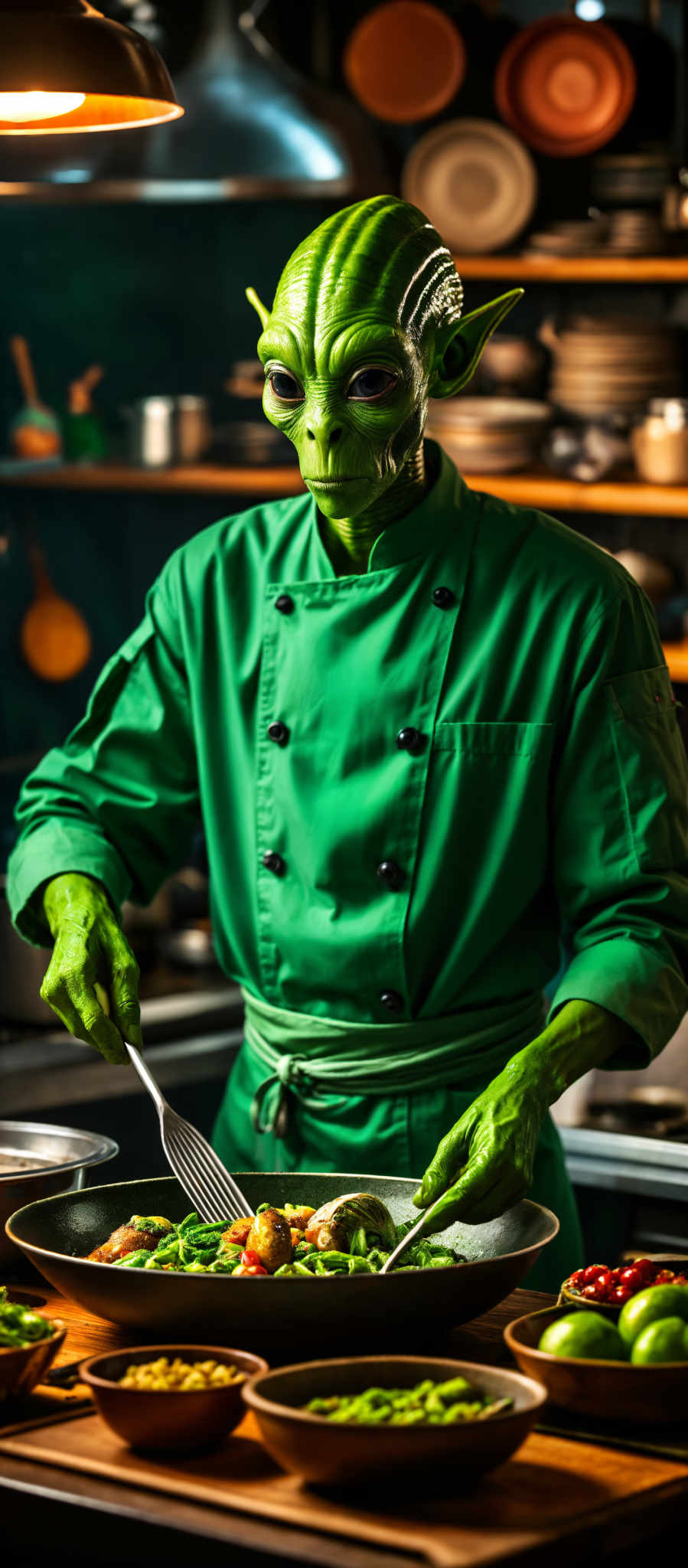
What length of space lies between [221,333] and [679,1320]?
136 inches

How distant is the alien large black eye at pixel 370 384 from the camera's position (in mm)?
1951

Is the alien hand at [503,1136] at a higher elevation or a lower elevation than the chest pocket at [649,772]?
lower

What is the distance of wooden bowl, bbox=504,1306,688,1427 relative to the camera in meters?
1.49

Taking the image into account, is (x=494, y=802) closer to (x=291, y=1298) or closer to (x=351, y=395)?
(x=351, y=395)

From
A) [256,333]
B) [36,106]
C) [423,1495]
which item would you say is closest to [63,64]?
[36,106]

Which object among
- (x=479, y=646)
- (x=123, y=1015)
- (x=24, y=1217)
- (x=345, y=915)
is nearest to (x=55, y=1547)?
(x=24, y=1217)

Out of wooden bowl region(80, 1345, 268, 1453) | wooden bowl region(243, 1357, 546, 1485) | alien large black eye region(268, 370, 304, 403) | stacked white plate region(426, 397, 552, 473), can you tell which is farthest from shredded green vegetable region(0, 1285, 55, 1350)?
stacked white plate region(426, 397, 552, 473)

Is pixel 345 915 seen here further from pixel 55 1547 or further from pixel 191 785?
pixel 55 1547

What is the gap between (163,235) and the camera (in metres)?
4.59

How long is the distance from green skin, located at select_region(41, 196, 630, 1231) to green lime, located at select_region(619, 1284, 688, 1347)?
0.26m

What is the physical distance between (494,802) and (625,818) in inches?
6.0

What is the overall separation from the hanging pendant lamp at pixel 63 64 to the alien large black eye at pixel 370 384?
1.27 feet

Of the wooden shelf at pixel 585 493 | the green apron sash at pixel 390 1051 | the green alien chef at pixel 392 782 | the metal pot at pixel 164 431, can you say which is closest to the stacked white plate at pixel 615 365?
the wooden shelf at pixel 585 493

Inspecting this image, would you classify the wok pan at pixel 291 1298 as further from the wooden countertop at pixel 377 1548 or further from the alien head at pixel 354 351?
the alien head at pixel 354 351
